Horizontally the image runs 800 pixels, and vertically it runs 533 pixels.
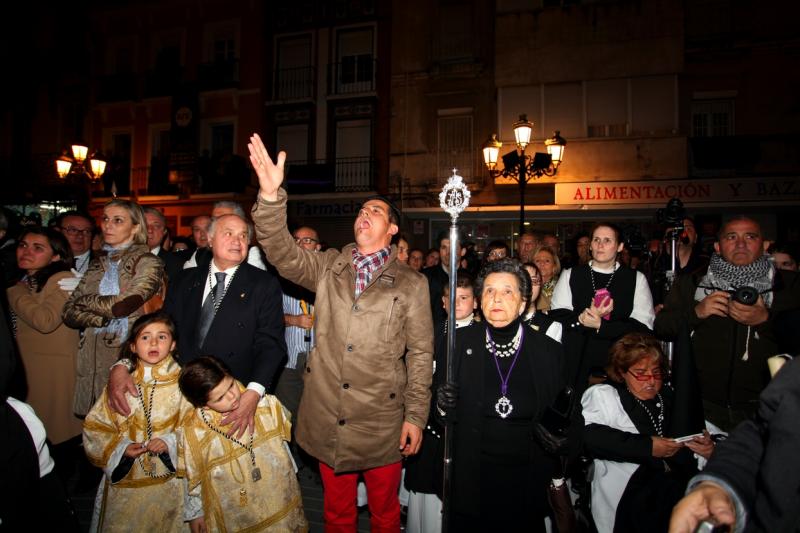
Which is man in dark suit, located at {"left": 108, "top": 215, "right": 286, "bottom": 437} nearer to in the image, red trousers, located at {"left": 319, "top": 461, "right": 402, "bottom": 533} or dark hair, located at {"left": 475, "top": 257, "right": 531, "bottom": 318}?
red trousers, located at {"left": 319, "top": 461, "right": 402, "bottom": 533}

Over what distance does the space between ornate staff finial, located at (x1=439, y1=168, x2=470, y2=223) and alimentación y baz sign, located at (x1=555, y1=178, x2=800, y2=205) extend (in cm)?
1146

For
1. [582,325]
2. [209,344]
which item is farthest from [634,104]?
[209,344]

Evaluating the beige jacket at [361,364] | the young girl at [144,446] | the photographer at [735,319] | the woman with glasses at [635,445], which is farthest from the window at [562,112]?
the young girl at [144,446]

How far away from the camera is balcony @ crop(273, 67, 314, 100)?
17.4 meters

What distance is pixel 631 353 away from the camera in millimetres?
3105

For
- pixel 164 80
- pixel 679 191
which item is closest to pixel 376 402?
pixel 679 191

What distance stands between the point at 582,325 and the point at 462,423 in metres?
1.62

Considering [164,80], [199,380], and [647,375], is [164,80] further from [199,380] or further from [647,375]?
[647,375]

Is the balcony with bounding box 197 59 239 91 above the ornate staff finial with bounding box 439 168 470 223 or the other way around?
above

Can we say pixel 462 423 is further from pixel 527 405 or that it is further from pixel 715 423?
pixel 715 423

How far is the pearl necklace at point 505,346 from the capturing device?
285 cm

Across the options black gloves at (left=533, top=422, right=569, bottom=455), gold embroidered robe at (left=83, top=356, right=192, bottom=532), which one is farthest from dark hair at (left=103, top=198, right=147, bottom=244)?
black gloves at (left=533, top=422, right=569, bottom=455)

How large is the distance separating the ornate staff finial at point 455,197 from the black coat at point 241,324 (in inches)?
55.1

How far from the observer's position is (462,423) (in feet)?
9.01
